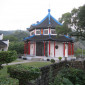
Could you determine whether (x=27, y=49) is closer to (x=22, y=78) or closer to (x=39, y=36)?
(x=39, y=36)

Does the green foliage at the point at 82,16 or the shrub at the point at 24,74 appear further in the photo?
the green foliage at the point at 82,16

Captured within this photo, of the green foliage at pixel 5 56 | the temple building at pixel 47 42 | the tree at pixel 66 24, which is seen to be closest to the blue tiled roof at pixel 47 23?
the temple building at pixel 47 42

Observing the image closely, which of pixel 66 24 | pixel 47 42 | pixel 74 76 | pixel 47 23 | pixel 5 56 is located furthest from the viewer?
pixel 47 23

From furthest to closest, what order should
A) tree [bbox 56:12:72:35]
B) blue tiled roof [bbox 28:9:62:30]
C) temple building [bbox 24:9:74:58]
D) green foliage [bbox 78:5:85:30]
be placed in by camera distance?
blue tiled roof [bbox 28:9:62:30] < temple building [bbox 24:9:74:58] < tree [bbox 56:12:72:35] < green foliage [bbox 78:5:85:30]

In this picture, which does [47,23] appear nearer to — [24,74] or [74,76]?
[74,76]

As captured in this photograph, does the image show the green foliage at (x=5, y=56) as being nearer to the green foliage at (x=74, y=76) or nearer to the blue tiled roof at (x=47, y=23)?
the green foliage at (x=74, y=76)

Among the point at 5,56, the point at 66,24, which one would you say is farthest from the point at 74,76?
the point at 66,24

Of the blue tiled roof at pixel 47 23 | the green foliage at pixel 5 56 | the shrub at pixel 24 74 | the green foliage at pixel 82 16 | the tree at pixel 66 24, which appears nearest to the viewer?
the shrub at pixel 24 74

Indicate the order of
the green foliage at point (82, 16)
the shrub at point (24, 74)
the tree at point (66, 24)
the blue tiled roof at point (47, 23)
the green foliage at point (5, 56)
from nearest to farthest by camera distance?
the shrub at point (24, 74), the green foliage at point (5, 56), the green foliage at point (82, 16), the tree at point (66, 24), the blue tiled roof at point (47, 23)

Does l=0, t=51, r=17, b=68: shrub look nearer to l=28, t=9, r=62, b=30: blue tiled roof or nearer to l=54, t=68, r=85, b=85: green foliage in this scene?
l=54, t=68, r=85, b=85: green foliage

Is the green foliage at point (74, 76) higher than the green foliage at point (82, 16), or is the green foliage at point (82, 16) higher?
the green foliage at point (82, 16)

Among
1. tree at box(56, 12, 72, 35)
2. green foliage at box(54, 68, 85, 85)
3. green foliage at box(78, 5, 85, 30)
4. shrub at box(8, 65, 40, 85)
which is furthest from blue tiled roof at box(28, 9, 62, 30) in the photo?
shrub at box(8, 65, 40, 85)

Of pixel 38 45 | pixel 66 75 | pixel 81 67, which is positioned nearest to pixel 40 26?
pixel 38 45

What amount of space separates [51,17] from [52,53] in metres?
8.21
